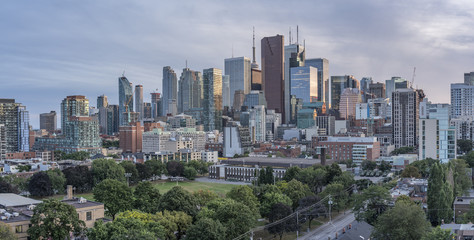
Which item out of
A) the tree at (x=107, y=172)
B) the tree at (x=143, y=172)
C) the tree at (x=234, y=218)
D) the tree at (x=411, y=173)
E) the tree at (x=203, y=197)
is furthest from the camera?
the tree at (x=143, y=172)

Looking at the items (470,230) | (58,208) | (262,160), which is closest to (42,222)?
(58,208)

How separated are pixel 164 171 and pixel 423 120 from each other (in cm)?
5575

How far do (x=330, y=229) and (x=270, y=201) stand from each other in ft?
26.2

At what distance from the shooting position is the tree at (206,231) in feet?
117

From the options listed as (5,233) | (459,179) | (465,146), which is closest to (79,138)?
(465,146)

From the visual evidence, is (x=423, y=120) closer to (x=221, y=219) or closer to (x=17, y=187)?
(x=221, y=219)

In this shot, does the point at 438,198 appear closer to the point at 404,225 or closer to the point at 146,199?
the point at 404,225

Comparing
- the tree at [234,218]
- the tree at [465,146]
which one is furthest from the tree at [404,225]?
the tree at [465,146]

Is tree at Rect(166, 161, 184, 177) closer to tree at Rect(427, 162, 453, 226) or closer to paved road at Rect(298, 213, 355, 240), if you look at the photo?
paved road at Rect(298, 213, 355, 240)

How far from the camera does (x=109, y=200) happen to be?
5012cm

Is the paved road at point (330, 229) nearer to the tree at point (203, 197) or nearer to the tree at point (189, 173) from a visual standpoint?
the tree at point (203, 197)

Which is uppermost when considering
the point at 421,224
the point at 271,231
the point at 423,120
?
the point at 423,120

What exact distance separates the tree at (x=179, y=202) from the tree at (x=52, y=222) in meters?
9.88

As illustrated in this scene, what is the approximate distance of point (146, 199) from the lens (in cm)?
5091
